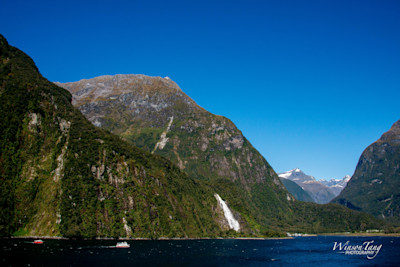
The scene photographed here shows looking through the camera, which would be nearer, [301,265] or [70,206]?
[301,265]

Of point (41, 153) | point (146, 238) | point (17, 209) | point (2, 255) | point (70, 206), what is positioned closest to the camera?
point (2, 255)

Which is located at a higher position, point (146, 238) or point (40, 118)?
point (40, 118)

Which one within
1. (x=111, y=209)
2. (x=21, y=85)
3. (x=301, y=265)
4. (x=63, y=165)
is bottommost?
(x=301, y=265)

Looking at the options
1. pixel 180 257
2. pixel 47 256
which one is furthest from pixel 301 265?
pixel 47 256

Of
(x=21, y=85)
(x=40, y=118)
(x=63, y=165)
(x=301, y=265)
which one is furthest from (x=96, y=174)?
(x=301, y=265)

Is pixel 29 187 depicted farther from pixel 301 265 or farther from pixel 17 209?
pixel 301 265

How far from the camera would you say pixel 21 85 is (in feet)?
643

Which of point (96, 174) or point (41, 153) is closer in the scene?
point (41, 153)

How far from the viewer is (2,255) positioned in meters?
94.6

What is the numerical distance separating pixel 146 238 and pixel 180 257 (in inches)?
3187

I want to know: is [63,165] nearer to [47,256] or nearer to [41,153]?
[41,153]

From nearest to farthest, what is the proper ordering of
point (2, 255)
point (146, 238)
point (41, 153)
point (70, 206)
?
point (2, 255) < point (70, 206) < point (41, 153) < point (146, 238)

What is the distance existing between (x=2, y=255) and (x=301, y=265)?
9198cm

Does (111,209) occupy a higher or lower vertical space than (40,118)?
lower
